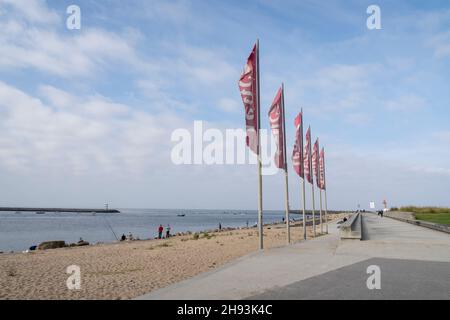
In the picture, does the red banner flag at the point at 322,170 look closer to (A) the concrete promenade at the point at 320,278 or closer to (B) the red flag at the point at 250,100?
(B) the red flag at the point at 250,100

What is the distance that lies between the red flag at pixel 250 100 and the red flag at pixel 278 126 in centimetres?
221

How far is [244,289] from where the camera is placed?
7043 millimetres

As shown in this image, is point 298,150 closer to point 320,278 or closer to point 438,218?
point 320,278

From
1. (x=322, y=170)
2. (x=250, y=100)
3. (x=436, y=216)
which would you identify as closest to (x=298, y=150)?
(x=250, y=100)

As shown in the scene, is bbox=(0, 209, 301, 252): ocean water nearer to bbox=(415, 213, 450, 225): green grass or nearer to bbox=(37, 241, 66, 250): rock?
bbox=(37, 241, 66, 250): rock

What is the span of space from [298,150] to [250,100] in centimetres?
657

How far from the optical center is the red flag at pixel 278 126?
52.0ft

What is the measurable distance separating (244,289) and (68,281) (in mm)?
5820

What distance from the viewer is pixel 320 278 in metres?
8.18

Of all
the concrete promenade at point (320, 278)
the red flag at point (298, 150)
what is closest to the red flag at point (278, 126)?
the red flag at point (298, 150)

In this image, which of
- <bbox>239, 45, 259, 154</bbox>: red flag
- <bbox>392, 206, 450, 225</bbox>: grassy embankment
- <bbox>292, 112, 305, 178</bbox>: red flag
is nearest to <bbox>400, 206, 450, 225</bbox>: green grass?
<bbox>392, 206, 450, 225</bbox>: grassy embankment
